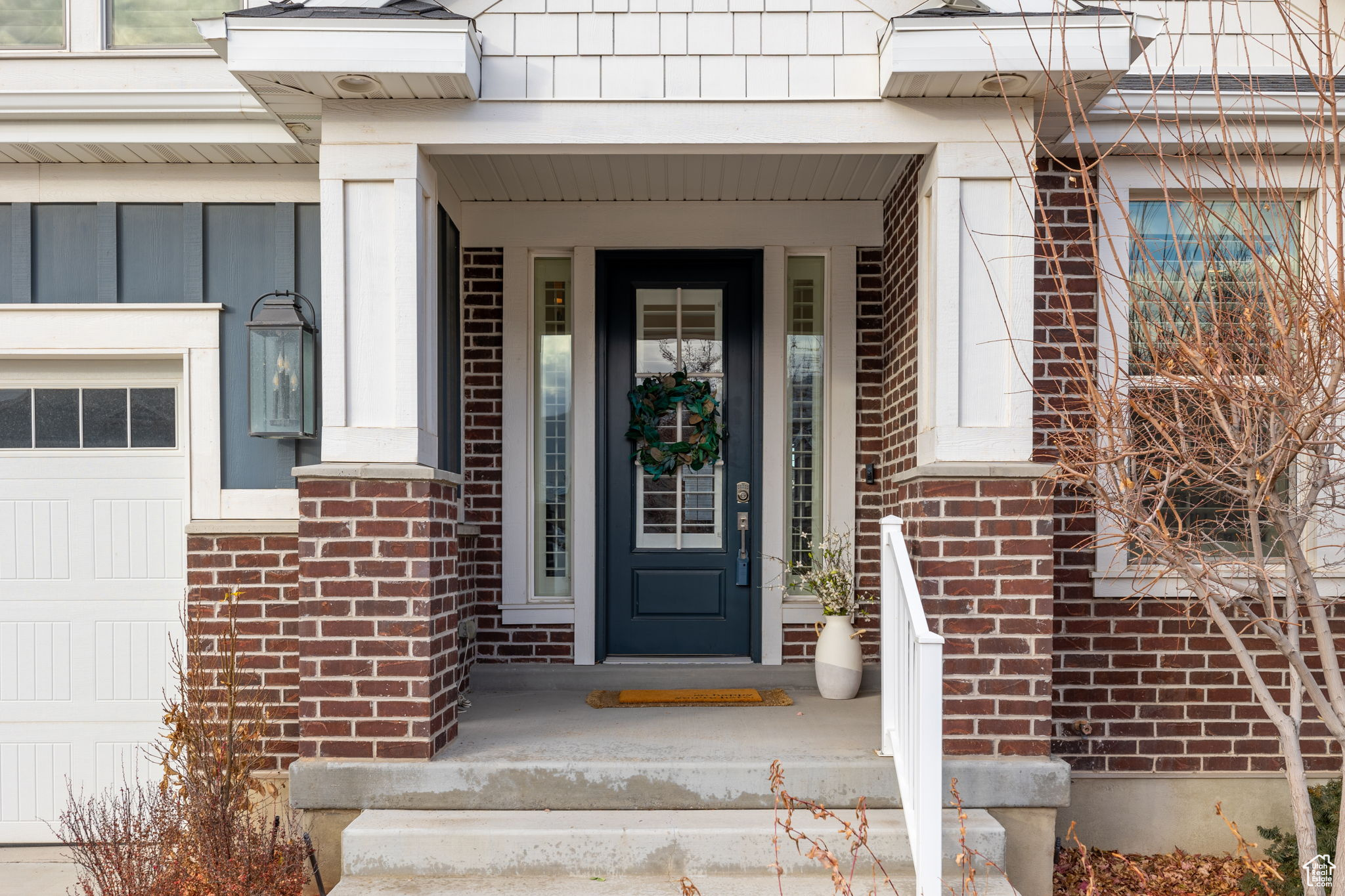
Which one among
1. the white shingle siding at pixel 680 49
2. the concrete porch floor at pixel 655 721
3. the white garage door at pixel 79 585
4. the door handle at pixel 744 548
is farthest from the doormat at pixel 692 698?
the white shingle siding at pixel 680 49

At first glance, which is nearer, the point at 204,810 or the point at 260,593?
the point at 204,810

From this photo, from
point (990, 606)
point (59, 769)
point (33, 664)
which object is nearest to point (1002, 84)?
point (990, 606)

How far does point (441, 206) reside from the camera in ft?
14.4

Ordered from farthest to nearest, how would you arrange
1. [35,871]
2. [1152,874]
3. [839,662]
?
[839,662] < [35,871] < [1152,874]

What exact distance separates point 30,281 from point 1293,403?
4755 mm

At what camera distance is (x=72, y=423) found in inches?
172

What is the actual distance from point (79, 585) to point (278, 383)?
131cm

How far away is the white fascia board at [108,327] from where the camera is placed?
4.24 meters

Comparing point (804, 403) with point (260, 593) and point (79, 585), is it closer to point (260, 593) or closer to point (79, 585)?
point (260, 593)

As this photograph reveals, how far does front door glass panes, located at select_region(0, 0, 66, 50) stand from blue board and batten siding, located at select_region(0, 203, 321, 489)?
685 millimetres

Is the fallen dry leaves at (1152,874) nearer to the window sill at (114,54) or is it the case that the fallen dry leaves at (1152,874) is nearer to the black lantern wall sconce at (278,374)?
the black lantern wall sconce at (278,374)

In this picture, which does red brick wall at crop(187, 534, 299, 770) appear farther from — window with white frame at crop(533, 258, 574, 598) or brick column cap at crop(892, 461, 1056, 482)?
brick column cap at crop(892, 461, 1056, 482)

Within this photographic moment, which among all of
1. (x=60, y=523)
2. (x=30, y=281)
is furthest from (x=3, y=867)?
(x=30, y=281)

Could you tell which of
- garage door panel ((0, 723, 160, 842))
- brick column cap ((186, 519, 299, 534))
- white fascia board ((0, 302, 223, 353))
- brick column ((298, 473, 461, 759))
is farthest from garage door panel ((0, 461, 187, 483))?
brick column ((298, 473, 461, 759))
